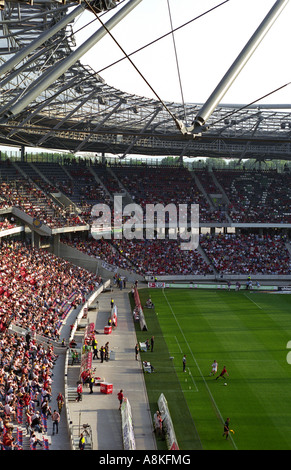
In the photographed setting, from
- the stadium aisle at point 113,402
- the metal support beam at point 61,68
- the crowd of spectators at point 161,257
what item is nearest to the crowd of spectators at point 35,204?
the crowd of spectators at point 161,257

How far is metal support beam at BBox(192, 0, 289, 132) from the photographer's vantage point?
10.3 meters

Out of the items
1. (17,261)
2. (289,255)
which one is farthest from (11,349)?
(289,255)

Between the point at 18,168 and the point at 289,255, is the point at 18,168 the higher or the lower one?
the higher one

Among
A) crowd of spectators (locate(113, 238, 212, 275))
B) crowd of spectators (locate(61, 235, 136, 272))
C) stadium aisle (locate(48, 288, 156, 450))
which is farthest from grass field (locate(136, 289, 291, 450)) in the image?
crowd of spectators (locate(61, 235, 136, 272))

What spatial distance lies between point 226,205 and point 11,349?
147 ft

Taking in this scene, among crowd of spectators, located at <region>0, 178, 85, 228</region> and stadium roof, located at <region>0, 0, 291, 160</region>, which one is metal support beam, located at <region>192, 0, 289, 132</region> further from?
crowd of spectators, located at <region>0, 178, 85, 228</region>

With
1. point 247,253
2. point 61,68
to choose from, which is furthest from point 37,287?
point 247,253

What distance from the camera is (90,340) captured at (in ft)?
101

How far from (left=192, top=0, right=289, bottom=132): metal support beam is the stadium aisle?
41.7 feet

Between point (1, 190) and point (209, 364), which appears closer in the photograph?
point (209, 364)

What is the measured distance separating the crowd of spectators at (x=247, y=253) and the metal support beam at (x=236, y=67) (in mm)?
44761

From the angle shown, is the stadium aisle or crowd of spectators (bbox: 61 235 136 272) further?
crowd of spectators (bbox: 61 235 136 272)
